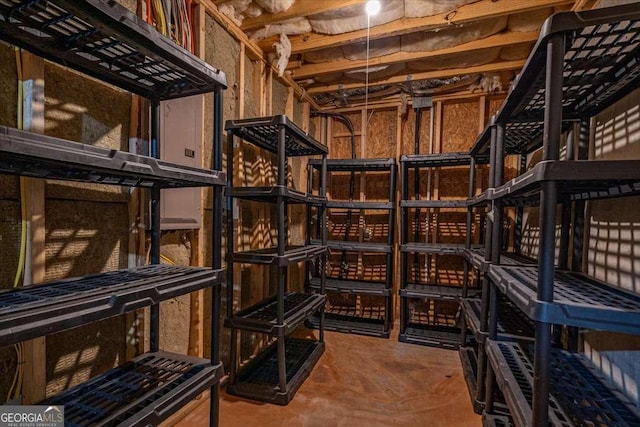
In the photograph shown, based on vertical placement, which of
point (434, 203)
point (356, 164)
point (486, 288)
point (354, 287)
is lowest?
point (354, 287)

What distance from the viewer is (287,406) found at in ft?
5.85

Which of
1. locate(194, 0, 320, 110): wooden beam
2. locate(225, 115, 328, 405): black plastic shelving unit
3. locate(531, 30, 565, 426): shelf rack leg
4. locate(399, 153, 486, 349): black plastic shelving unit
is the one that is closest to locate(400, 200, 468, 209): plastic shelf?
locate(399, 153, 486, 349): black plastic shelving unit

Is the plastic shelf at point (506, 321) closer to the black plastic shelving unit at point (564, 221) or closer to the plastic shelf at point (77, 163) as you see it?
the black plastic shelving unit at point (564, 221)

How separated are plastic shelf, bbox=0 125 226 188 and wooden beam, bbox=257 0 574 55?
1.53 metres

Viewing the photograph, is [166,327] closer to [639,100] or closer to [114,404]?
[114,404]

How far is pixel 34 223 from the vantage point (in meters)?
1.06

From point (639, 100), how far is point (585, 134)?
45cm

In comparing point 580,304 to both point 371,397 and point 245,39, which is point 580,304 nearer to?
point 371,397

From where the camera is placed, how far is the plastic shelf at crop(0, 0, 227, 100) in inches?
33.8

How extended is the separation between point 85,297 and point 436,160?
268cm

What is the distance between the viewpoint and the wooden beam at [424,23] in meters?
1.82

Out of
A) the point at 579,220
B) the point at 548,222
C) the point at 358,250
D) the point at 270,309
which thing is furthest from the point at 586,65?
the point at 358,250

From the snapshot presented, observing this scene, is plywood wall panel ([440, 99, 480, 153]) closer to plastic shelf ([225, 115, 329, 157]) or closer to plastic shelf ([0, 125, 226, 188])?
plastic shelf ([225, 115, 329, 157])

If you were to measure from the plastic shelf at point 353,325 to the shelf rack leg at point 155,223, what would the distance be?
1843 millimetres
